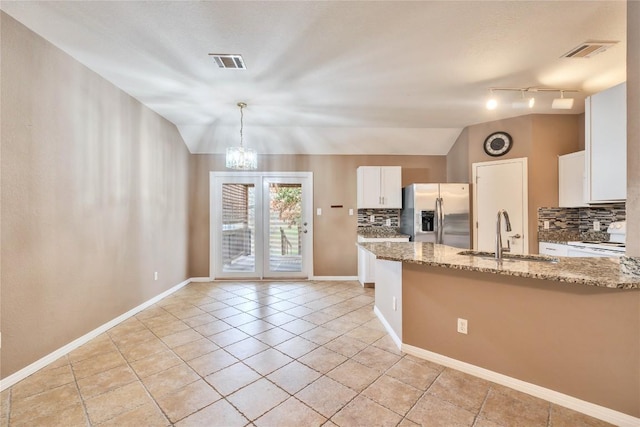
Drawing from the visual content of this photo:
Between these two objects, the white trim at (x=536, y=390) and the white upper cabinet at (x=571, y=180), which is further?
the white upper cabinet at (x=571, y=180)

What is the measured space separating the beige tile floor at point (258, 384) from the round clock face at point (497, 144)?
318 centimetres

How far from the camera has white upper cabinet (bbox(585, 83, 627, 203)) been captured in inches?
105

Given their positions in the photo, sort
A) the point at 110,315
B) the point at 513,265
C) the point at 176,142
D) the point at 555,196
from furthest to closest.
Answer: the point at 176,142 < the point at 555,196 < the point at 110,315 < the point at 513,265

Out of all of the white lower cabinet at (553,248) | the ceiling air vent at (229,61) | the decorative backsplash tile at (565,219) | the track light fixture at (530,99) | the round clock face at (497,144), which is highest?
the ceiling air vent at (229,61)

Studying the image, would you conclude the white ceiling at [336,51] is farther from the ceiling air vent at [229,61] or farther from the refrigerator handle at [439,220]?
the refrigerator handle at [439,220]

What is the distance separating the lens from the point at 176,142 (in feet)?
15.0

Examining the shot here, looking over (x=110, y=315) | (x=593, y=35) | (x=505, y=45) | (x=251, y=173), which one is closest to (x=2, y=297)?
(x=110, y=315)

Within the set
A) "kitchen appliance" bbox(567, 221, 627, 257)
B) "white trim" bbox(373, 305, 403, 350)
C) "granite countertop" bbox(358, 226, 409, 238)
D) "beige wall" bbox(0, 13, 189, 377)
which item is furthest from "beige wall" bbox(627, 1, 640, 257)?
"beige wall" bbox(0, 13, 189, 377)

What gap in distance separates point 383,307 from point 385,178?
97.5 inches

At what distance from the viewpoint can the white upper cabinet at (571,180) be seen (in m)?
3.62

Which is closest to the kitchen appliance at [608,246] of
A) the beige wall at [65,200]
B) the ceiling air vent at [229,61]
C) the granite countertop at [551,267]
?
the granite countertop at [551,267]

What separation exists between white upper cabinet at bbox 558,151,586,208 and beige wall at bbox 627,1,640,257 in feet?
6.73

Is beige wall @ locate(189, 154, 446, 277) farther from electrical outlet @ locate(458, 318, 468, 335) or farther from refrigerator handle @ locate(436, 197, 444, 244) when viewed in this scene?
electrical outlet @ locate(458, 318, 468, 335)

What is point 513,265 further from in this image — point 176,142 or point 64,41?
point 176,142
